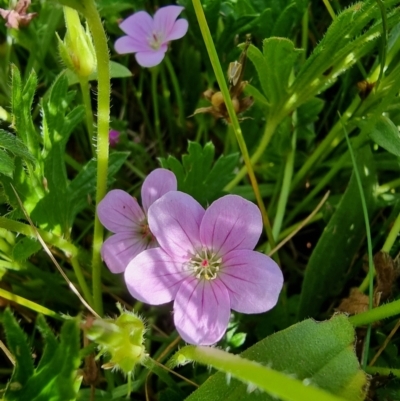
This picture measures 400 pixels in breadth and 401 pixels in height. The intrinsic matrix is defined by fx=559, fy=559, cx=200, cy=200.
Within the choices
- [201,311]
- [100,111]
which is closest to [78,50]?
[100,111]

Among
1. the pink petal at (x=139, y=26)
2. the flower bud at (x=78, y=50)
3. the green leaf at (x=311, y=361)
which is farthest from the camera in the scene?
the pink petal at (x=139, y=26)

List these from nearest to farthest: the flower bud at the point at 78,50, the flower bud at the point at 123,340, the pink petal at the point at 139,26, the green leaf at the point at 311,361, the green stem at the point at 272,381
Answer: the green stem at the point at 272,381 → the flower bud at the point at 123,340 → the green leaf at the point at 311,361 → the flower bud at the point at 78,50 → the pink petal at the point at 139,26

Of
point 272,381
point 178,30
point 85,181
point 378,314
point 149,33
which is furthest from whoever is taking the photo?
point 149,33

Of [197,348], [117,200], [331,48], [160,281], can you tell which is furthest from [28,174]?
[331,48]

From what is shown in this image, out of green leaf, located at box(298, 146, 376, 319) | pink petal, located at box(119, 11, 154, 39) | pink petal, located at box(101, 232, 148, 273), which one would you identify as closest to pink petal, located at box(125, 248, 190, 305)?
pink petal, located at box(101, 232, 148, 273)

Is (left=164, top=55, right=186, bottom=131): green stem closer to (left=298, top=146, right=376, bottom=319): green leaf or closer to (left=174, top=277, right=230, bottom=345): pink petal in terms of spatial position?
(left=298, top=146, right=376, bottom=319): green leaf

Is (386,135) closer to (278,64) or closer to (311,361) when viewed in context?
(278,64)

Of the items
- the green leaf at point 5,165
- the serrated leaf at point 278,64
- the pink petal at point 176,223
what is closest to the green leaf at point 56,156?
the green leaf at point 5,165

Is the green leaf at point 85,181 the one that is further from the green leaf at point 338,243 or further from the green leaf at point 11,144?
the green leaf at point 338,243

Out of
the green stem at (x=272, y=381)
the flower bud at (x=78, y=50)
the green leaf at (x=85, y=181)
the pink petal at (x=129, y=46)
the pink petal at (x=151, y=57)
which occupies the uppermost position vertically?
the flower bud at (x=78, y=50)
